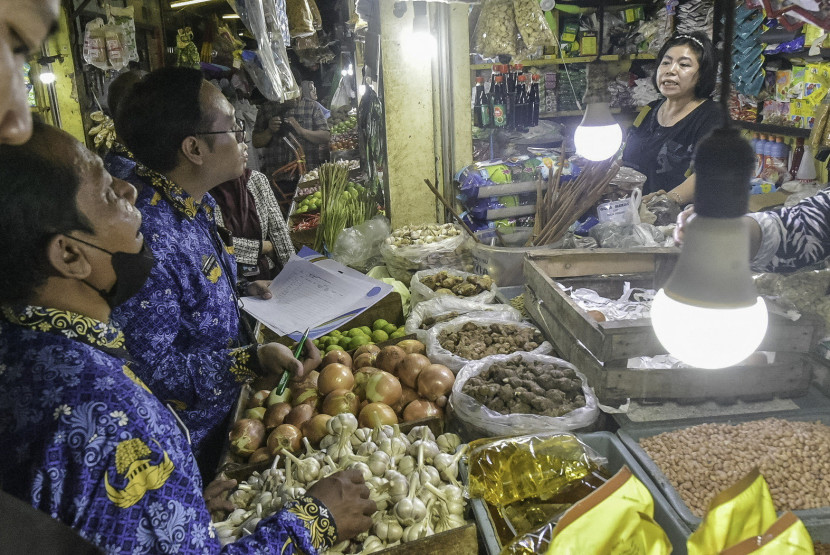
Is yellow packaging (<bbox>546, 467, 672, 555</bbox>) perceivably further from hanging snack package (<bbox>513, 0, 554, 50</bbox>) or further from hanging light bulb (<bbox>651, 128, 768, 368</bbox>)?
hanging snack package (<bbox>513, 0, 554, 50</bbox>)

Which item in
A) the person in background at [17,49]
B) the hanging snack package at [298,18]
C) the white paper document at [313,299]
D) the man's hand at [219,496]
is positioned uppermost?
the hanging snack package at [298,18]

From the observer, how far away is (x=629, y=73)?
6.78 m

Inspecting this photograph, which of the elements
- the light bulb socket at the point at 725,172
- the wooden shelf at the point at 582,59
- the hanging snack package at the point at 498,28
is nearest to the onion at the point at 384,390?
the light bulb socket at the point at 725,172

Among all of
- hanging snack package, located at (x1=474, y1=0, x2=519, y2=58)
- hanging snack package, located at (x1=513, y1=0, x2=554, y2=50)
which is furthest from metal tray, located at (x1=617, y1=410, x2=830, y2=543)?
hanging snack package, located at (x1=474, y1=0, x2=519, y2=58)

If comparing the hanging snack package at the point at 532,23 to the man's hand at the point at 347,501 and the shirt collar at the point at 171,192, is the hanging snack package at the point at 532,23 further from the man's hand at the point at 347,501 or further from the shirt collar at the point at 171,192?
the man's hand at the point at 347,501

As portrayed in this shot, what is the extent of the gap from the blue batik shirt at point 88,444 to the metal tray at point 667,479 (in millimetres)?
1209

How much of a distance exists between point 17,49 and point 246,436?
1.65 m

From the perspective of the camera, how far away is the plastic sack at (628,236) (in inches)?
125

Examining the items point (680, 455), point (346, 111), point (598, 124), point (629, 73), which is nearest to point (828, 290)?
point (680, 455)

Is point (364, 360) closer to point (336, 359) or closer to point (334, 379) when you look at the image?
point (336, 359)

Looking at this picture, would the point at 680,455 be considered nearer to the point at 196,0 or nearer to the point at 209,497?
the point at 209,497

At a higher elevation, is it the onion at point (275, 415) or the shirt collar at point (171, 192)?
the shirt collar at point (171, 192)

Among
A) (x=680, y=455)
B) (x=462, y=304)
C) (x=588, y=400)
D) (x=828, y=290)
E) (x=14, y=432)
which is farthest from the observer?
(x=462, y=304)

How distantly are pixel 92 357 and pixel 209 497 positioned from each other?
78 cm
